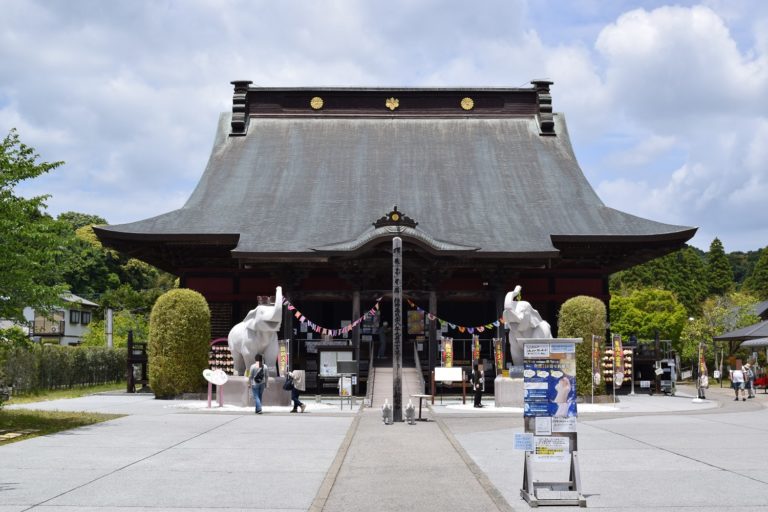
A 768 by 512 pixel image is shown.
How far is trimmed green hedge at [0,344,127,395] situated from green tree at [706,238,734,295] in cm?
5988

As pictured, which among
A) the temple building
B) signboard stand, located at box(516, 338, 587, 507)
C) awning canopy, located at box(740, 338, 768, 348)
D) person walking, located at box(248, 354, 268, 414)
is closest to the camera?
signboard stand, located at box(516, 338, 587, 507)

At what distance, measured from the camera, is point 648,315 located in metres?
57.1

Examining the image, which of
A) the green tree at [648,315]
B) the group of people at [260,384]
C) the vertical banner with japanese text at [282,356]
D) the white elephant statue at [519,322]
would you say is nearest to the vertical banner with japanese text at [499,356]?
the white elephant statue at [519,322]

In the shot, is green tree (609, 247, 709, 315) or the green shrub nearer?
the green shrub

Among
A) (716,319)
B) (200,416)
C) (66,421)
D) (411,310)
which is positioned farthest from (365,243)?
(716,319)

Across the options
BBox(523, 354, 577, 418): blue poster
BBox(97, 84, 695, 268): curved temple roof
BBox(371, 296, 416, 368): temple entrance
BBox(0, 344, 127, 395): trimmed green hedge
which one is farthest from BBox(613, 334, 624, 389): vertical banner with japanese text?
BBox(0, 344, 127, 395): trimmed green hedge

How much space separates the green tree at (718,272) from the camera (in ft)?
249

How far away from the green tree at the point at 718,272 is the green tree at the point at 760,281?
218cm

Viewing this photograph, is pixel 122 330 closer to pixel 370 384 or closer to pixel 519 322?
pixel 370 384

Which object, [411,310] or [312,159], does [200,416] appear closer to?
[411,310]

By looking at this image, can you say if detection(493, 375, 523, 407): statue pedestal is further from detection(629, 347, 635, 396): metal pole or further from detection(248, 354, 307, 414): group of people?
detection(629, 347, 635, 396): metal pole

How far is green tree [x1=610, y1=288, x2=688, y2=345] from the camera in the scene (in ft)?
188

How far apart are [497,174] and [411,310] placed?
7.05 m

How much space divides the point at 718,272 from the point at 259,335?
218 ft
